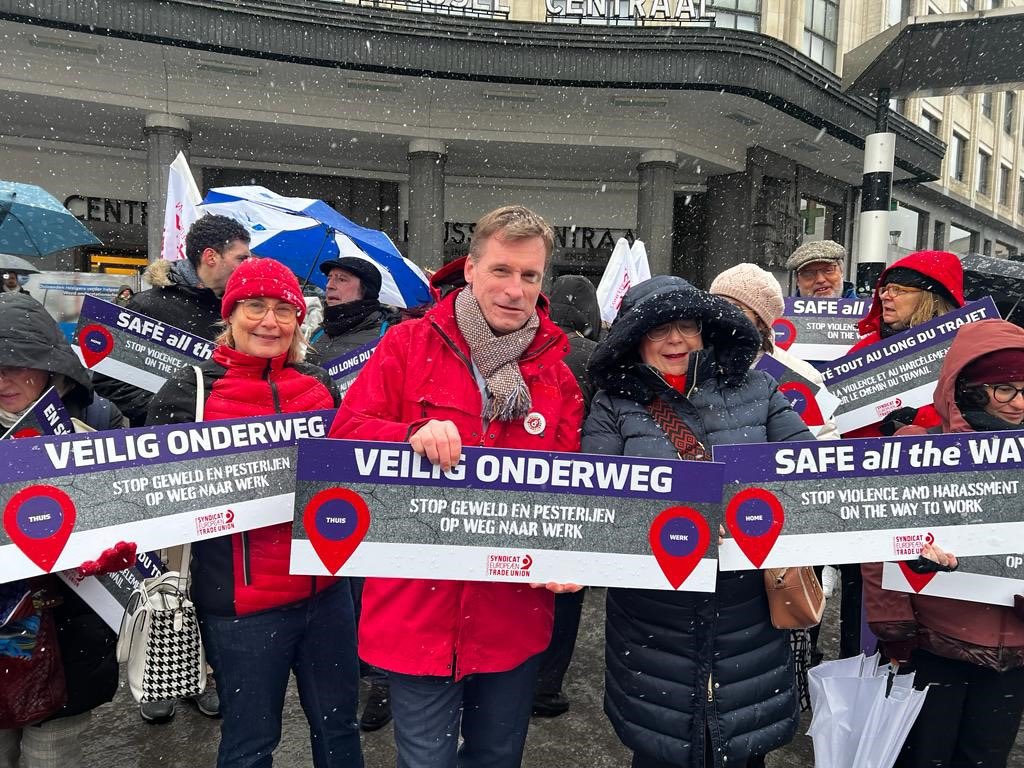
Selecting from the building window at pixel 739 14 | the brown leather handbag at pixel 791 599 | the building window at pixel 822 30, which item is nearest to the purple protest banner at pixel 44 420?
the brown leather handbag at pixel 791 599

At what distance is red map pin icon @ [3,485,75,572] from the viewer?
189 centimetres

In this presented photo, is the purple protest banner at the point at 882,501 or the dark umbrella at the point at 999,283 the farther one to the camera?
the dark umbrella at the point at 999,283

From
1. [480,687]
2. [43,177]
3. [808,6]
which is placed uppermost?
[808,6]

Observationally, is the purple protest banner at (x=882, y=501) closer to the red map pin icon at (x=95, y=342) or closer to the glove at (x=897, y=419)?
the glove at (x=897, y=419)

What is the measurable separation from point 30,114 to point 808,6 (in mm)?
17992

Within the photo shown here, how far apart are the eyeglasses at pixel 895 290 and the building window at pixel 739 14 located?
15.2 metres

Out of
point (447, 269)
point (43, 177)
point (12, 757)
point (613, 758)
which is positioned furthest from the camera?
point (43, 177)

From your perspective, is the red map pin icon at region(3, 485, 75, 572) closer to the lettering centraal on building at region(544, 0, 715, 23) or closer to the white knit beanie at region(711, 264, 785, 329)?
the white knit beanie at region(711, 264, 785, 329)

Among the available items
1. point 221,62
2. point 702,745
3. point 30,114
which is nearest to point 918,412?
point 702,745

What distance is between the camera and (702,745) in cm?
200

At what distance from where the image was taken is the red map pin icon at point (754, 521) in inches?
79.7

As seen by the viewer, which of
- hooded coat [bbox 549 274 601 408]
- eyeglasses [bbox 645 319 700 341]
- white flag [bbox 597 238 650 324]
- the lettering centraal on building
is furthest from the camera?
the lettering centraal on building

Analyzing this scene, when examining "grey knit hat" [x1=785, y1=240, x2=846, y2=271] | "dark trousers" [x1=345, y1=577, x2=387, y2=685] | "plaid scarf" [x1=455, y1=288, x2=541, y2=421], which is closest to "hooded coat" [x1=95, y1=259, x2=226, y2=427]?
"dark trousers" [x1=345, y1=577, x2=387, y2=685]

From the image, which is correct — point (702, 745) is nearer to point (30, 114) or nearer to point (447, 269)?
point (447, 269)
